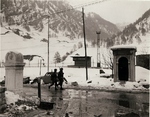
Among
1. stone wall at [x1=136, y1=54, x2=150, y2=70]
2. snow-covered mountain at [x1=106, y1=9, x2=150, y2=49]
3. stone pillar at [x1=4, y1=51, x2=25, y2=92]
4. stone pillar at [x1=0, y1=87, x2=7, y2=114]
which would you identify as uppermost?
snow-covered mountain at [x1=106, y1=9, x2=150, y2=49]

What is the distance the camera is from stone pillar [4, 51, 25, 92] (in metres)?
9.80

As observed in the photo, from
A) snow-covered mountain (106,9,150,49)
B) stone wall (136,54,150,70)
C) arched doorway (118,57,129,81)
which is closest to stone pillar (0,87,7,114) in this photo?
arched doorway (118,57,129,81)

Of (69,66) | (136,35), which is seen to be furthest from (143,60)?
(136,35)

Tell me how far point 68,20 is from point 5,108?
17007 cm

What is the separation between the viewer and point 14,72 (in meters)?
9.82

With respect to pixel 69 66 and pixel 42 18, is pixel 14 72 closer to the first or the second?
pixel 69 66

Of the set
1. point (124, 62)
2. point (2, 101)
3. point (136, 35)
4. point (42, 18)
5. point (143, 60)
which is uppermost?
point (42, 18)

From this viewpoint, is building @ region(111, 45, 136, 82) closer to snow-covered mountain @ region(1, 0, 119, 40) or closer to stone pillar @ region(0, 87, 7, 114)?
stone pillar @ region(0, 87, 7, 114)

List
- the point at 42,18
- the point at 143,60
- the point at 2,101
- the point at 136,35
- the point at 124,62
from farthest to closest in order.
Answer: the point at 42,18 < the point at 136,35 < the point at 143,60 < the point at 124,62 < the point at 2,101

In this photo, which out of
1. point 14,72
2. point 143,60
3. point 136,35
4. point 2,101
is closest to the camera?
point 2,101

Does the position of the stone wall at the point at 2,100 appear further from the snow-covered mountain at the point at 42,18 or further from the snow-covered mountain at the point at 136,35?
the snow-covered mountain at the point at 42,18

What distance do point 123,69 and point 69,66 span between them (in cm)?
2679

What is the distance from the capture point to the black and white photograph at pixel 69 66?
8828 mm

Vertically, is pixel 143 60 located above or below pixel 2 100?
above
